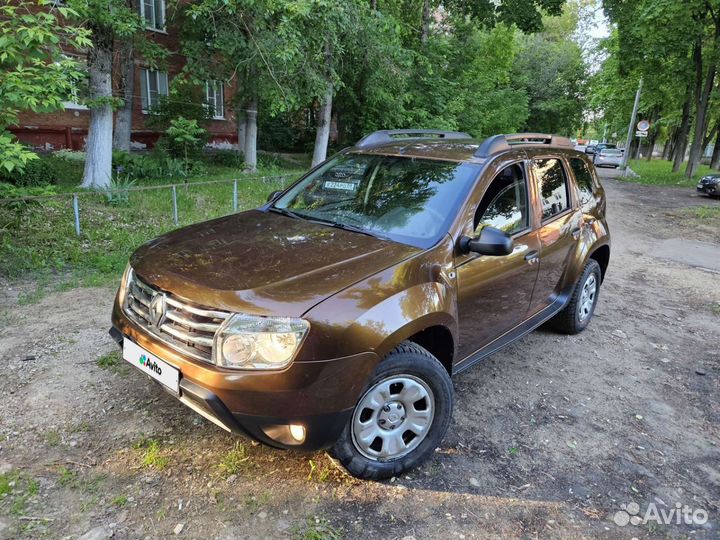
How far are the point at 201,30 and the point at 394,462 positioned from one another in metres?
11.1

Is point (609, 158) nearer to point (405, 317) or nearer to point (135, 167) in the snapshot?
point (135, 167)

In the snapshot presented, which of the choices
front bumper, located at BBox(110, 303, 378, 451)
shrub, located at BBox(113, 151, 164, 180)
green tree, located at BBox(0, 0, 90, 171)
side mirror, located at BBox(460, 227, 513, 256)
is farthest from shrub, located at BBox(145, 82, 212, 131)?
front bumper, located at BBox(110, 303, 378, 451)

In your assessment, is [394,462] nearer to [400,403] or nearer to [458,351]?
[400,403]

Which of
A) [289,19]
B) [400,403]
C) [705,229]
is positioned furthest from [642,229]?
[400,403]

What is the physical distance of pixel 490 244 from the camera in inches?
117

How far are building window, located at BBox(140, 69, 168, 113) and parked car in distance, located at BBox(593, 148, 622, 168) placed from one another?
24.4 metres

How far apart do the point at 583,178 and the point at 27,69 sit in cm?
518

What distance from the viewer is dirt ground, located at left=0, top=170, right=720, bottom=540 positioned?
2520 mm

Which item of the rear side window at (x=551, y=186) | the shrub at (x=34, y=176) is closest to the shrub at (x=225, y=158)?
the shrub at (x=34, y=176)

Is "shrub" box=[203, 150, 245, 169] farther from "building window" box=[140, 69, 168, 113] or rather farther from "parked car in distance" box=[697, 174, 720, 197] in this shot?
"parked car in distance" box=[697, 174, 720, 197]

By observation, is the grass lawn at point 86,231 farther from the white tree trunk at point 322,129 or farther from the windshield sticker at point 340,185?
the white tree trunk at point 322,129

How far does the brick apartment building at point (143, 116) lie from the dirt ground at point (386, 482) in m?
11.8

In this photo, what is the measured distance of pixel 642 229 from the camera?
11.1 meters

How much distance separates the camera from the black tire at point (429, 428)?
8.55ft
